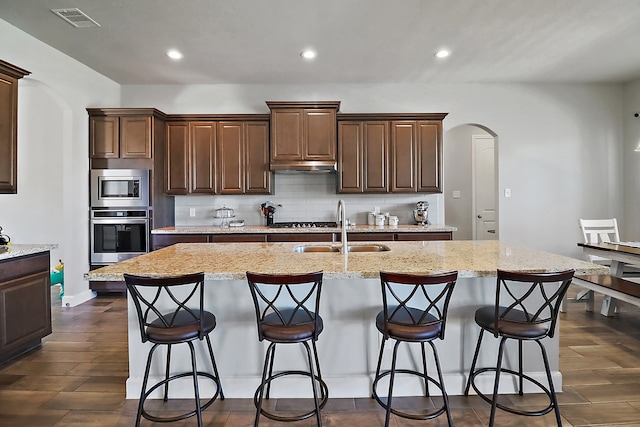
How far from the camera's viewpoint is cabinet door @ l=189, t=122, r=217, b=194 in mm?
4684

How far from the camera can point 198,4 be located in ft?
9.61

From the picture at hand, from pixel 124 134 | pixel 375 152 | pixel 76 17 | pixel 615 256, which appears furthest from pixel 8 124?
pixel 615 256

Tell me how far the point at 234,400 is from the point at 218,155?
325cm

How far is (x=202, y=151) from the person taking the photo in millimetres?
4688

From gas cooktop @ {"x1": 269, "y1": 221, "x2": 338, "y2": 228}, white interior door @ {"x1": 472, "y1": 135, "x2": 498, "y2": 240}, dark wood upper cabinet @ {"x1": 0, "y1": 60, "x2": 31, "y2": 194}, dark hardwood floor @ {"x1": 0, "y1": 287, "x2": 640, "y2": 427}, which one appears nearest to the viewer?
dark hardwood floor @ {"x1": 0, "y1": 287, "x2": 640, "y2": 427}

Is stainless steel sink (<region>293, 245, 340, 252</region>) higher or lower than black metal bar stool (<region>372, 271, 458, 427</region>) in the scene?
higher

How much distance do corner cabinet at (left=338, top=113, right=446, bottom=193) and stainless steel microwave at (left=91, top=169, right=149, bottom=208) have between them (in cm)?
246

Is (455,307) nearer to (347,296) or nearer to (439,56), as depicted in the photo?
(347,296)

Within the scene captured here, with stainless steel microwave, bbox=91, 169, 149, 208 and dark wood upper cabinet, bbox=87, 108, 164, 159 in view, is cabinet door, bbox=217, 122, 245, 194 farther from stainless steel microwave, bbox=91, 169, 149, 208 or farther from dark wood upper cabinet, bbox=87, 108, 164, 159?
stainless steel microwave, bbox=91, 169, 149, 208

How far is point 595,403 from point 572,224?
3.72m

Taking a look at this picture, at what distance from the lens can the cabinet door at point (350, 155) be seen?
4.64m

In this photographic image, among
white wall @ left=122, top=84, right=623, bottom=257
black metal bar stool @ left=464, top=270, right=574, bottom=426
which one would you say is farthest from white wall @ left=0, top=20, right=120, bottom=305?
black metal bar stool @ left=464, top=270, right=574, bottom=426

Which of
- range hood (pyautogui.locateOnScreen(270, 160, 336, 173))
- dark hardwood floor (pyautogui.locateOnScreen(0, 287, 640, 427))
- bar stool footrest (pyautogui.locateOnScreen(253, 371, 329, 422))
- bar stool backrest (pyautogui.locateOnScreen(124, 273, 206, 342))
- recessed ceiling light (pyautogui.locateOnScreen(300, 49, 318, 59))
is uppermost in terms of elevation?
recessed ceiling light (pyautogui.locateOnScreen(300, 49, 318, 59))

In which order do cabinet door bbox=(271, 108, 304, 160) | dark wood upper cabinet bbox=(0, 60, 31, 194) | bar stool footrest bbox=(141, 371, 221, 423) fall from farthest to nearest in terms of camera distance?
cabinet door bbox=(271, 108, 304, 160) < dark wood upper cabinet bbox=(0, 60, 31, 194) < bar stool footrest bbox=(141, 371, 221, 423)
